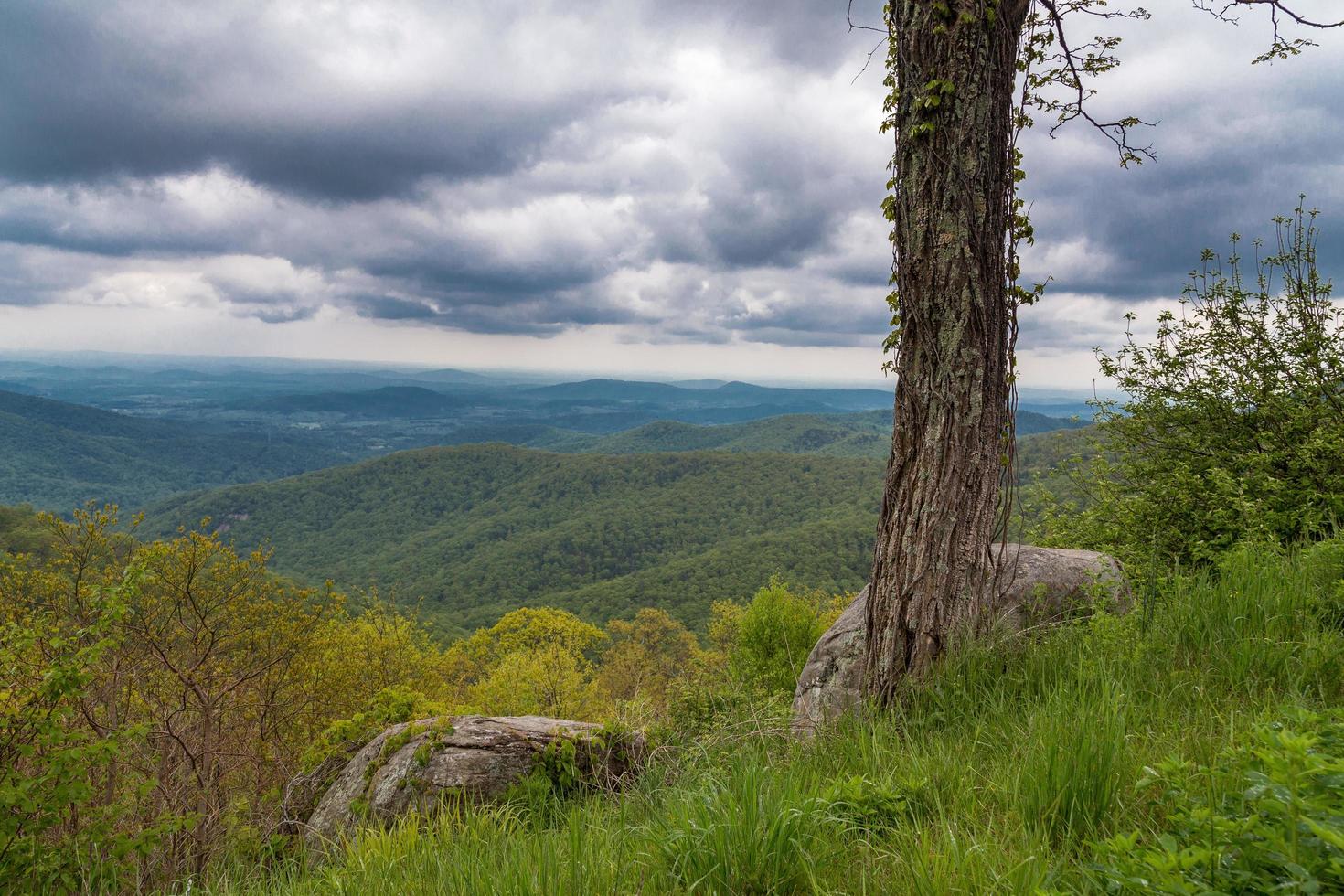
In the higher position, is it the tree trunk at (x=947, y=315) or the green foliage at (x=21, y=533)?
the tree trunk at (x=947, y=315)

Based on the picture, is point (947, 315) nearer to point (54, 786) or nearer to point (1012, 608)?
point (1012, 608)

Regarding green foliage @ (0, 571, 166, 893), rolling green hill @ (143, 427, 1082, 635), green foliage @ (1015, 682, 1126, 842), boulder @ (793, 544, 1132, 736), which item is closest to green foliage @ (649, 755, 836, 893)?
green foliage @ (1015, 682, 1126, 842)

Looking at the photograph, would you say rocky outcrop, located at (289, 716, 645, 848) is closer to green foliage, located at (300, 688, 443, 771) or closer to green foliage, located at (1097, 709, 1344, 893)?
green foliage, located at (300, 688, 443, 771)

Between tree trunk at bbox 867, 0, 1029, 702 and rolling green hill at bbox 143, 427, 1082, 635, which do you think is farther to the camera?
rolling green hill at bbox 143, 427, 1082, 635

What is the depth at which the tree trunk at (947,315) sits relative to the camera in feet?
13.4

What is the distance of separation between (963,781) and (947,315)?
2776 millimetres

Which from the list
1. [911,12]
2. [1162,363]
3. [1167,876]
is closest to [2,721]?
[1167,876]

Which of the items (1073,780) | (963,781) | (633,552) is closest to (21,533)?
(963,781)

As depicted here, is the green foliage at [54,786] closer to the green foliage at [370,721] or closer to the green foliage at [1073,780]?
the green foliage at [370,721]

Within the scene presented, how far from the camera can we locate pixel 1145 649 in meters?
3.30

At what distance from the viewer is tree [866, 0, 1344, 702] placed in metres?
4.07

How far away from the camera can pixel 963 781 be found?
2428 mm

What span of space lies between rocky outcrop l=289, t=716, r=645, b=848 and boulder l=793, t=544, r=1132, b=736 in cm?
158

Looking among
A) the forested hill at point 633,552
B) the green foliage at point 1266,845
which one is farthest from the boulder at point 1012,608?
the forested hill at point 633,552
